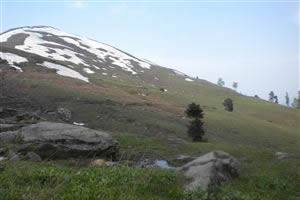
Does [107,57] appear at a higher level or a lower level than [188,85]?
higher

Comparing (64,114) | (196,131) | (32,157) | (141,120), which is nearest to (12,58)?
(64,114)

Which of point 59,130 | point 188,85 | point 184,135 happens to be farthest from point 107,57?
point 59,130

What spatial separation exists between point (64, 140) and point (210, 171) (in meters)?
10.5

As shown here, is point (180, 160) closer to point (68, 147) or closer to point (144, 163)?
point (144, 163)

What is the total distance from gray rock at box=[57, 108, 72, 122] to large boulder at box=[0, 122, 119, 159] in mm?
18299

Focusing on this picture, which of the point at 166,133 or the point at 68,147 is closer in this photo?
the point at 68,147

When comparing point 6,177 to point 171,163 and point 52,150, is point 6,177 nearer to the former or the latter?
point 52,150

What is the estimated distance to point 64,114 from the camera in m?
41.9

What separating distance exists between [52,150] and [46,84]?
40.6 meters

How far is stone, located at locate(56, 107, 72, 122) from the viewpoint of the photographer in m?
41.0

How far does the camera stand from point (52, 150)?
1905 centimetres

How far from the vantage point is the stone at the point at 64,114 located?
40972 millimetres

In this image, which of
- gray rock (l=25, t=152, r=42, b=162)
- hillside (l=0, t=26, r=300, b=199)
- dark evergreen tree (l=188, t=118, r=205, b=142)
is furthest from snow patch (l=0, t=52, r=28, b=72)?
gray rock (l=25, t=152, r=42, b=162)

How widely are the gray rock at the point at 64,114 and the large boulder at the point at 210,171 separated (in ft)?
89.7
